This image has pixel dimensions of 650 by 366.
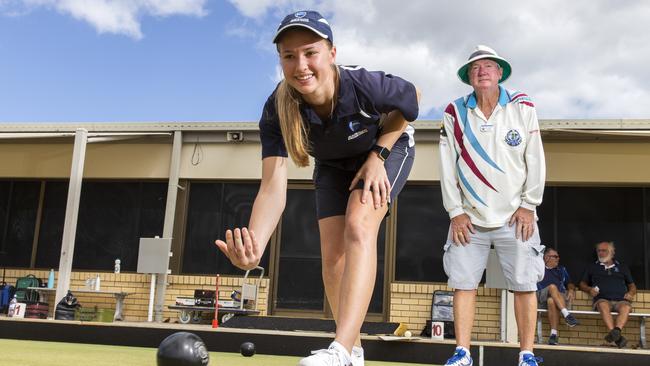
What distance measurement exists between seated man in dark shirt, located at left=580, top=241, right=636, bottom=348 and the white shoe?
6812mm

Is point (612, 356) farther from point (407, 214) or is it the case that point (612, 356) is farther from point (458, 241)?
point (407, 214)

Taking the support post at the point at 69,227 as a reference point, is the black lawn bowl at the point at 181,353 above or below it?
below

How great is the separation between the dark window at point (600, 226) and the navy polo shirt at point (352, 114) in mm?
7104

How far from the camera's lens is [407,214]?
9531 millimetres

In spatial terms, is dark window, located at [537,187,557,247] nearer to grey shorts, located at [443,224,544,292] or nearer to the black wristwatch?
grey shorts, located at [443,224,544,292]

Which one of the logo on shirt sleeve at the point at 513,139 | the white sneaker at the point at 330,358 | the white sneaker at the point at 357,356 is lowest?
the white sneaker at the point at 357,356

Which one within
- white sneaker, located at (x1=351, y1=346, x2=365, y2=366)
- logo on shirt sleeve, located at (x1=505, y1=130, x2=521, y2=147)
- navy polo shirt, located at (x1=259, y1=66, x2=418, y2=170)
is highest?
logo on shirt sleeve, located at (x1=505, y1=130, x2=521, y2=147)

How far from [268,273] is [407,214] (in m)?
2.18

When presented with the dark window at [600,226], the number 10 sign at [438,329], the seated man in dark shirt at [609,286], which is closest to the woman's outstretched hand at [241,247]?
the number 10 sign at [438,329]

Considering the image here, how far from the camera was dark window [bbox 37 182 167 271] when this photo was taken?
10.1m

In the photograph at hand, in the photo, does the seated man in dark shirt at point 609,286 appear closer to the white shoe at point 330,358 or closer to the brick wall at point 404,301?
the brick wall at point 404,301

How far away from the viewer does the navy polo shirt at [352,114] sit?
8.11 ft

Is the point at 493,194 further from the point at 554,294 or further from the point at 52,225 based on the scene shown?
the point at 52,225

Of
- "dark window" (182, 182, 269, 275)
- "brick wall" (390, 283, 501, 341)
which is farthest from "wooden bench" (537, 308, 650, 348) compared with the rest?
"dark window" (182, 182, 269, 275)
